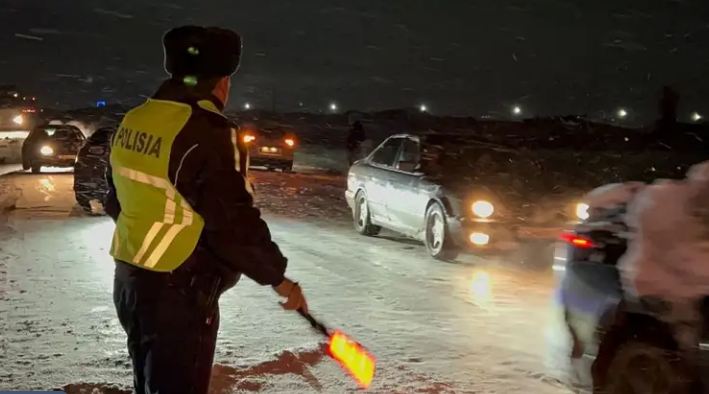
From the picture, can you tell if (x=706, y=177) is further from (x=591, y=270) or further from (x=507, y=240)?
(x=507, y=240)

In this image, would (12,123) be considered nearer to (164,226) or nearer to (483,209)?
(483,209)

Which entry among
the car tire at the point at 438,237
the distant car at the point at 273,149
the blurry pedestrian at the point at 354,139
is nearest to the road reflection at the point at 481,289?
the car tire at the point at 438,237

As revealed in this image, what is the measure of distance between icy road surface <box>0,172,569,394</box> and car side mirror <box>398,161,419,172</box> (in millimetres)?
1131

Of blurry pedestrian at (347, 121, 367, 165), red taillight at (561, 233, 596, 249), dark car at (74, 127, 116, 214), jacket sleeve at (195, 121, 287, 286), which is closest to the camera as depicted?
jacket sleeve at (195, 121, 287, 286)

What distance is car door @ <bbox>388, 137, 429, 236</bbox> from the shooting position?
1209cm

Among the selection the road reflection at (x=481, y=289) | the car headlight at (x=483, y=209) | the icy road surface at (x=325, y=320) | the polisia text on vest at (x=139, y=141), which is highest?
the polisia text on vest at (x=139, y=141)

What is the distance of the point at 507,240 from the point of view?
1104 cm

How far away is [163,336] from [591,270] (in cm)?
308

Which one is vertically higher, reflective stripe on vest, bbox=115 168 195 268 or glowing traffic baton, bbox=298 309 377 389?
reflective stripe on vest, bbox=115 168 195 268

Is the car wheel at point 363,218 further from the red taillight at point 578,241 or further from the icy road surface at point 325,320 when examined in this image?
the red taillight at point 578,241

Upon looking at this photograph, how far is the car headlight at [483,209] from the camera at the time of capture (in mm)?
11062

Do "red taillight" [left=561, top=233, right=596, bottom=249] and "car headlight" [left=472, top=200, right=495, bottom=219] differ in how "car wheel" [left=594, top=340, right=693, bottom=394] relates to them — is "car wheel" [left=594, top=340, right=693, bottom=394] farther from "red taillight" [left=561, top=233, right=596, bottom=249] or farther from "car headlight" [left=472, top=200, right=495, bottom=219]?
"car headlight" [left=472, top=200, right=495, bottom=219]

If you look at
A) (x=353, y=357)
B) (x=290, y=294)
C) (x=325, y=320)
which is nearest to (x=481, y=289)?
(x=325, y=320)

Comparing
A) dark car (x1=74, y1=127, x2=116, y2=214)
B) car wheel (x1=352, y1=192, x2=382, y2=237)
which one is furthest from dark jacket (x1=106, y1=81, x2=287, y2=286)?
dark car (x1=74, y1=127, x2=116, y2=214)
